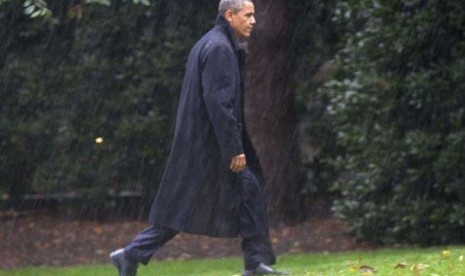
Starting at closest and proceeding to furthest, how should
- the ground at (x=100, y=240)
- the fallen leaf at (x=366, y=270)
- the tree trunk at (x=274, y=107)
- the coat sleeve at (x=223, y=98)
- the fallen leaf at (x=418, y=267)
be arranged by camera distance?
the coat sleeve at (x=223, y=98), the fallen leaf at (x=418, y=267), the fallen leaf at (x=366, y=270), the ground at (x=100, y=240), the tree trunk at (x=274, y=107)

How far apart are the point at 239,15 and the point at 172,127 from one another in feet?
22.5

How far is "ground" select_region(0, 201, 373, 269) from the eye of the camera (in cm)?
1259

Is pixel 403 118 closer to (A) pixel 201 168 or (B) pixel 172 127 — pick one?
(B) pixel 172 127

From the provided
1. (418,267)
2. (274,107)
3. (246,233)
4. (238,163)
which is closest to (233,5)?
(238,163)

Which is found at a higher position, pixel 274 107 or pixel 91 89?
pixel 91 89

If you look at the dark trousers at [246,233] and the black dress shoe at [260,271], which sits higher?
the dark trousers at [246,233]

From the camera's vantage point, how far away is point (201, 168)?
8.02m

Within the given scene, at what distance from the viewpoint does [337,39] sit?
48.3 ft

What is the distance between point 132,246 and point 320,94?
250 inches

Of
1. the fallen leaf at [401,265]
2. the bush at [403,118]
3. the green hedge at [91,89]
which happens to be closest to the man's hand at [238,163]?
the fallen leaf at [401,265]

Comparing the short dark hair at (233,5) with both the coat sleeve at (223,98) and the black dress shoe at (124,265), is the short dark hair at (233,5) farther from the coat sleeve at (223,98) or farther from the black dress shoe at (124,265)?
the black dress shoe at (124,265)

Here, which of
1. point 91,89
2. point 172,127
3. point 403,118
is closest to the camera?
point 403,118

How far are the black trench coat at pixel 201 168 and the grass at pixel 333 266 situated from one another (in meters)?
0.75

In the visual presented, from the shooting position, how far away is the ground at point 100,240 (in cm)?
1259
